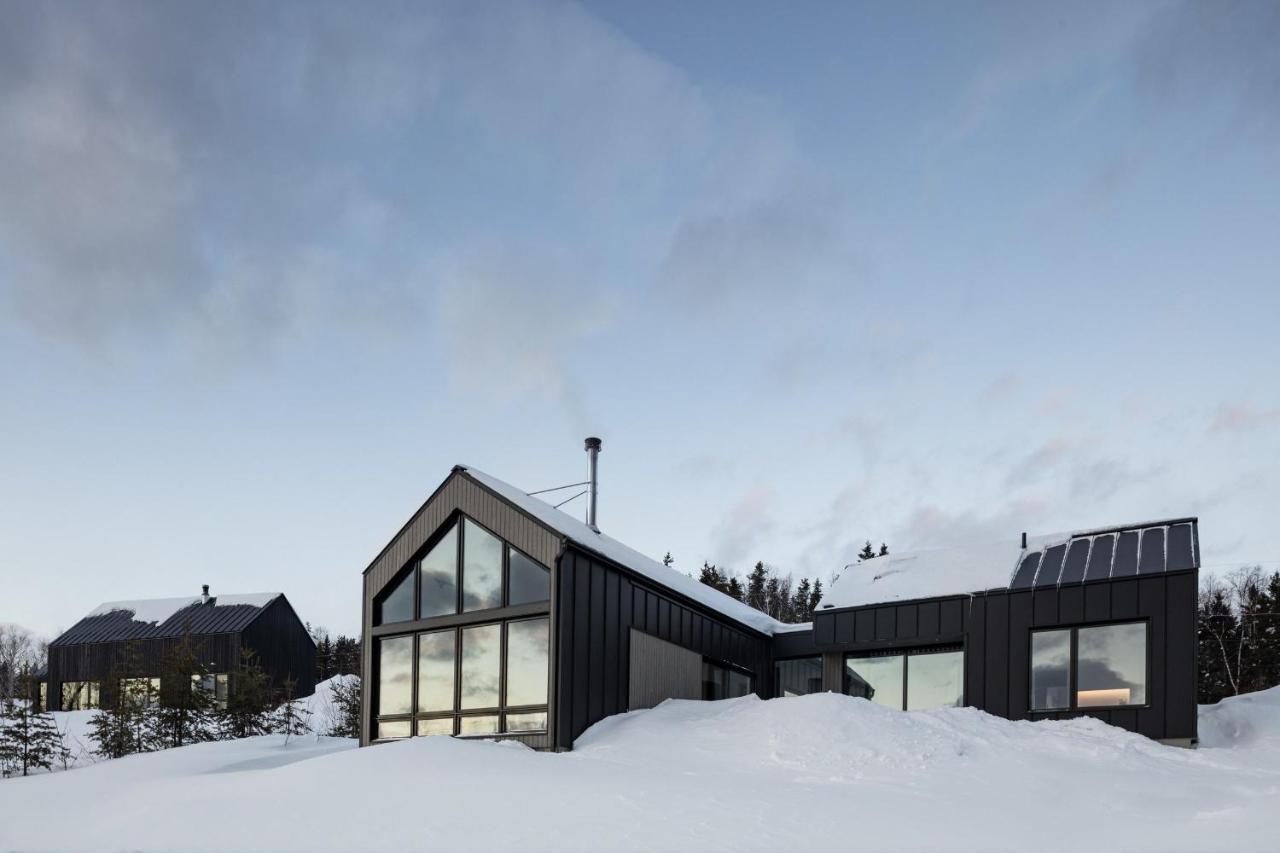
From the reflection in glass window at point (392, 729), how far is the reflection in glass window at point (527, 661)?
8.39 feet

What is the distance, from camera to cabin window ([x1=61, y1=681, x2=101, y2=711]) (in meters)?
35.2

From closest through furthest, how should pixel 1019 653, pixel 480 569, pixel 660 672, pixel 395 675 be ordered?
pixel 1019 653 < pixel 480 569 < pixel 660 672 < pixel 395 675

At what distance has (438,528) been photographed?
14914mm

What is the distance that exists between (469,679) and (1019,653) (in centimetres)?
860

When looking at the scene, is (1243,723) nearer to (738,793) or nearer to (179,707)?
(738,793)

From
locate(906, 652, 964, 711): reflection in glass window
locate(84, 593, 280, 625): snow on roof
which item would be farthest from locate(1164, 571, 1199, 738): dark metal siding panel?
locate(84, 593, 280, 625): snow on roof

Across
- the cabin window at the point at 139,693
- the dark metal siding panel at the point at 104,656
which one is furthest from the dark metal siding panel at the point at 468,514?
the dark metal siding panel at the point at 104,656

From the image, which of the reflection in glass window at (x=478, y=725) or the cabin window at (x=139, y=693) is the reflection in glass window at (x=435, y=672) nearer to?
the reflection in glass window at (x=478, y=725)

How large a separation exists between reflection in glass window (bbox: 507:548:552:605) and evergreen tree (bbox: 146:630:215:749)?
10384mm

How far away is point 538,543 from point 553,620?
1186 millimetres

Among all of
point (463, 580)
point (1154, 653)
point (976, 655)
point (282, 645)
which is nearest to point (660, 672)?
point (463, 580)

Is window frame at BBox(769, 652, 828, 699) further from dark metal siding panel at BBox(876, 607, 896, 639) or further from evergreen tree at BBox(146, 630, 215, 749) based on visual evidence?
evergreen tree at BBox(146, 630, 215, 749)

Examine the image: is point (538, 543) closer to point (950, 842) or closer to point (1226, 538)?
point (950, 842)

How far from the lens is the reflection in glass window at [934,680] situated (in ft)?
48.9
